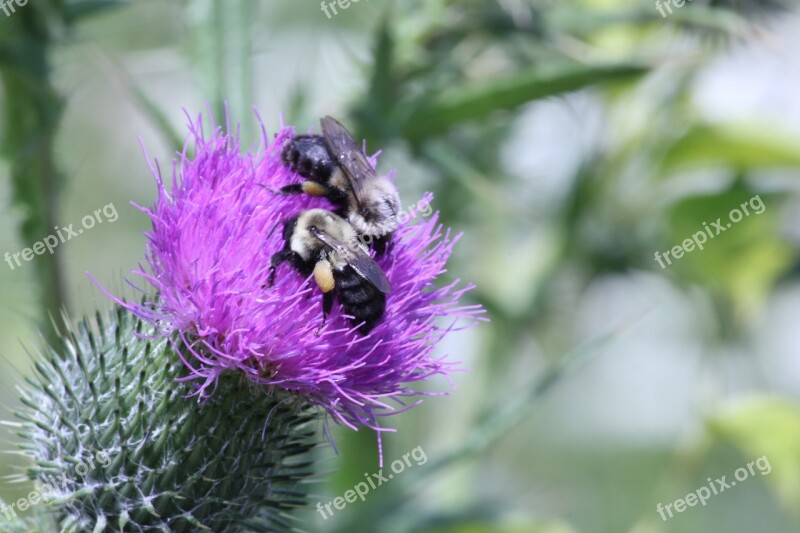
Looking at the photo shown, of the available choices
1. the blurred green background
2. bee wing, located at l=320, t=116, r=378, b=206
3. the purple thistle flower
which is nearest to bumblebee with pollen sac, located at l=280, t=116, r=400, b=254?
bee wing, located at l=320, t=116, r=378, b=206

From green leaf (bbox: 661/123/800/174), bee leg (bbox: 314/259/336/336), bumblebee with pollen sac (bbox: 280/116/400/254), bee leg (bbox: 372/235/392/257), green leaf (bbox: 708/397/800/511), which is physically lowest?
green leaf (bbox: 708/397/800/511)

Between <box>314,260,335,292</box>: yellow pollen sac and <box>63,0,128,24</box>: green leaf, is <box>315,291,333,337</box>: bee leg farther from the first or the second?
<box>63,0,128,24</box>: green leaf

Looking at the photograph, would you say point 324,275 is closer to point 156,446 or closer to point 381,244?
point 381,244

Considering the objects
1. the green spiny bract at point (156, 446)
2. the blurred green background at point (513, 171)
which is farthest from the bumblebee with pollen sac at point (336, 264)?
the blurred green background at point (513, 171)

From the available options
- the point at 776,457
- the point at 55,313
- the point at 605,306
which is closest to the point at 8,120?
the point at 55,313

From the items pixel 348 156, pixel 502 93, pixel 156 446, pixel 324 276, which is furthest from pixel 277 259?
pixel 502 93

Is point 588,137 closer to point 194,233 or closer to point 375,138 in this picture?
point 375,138
